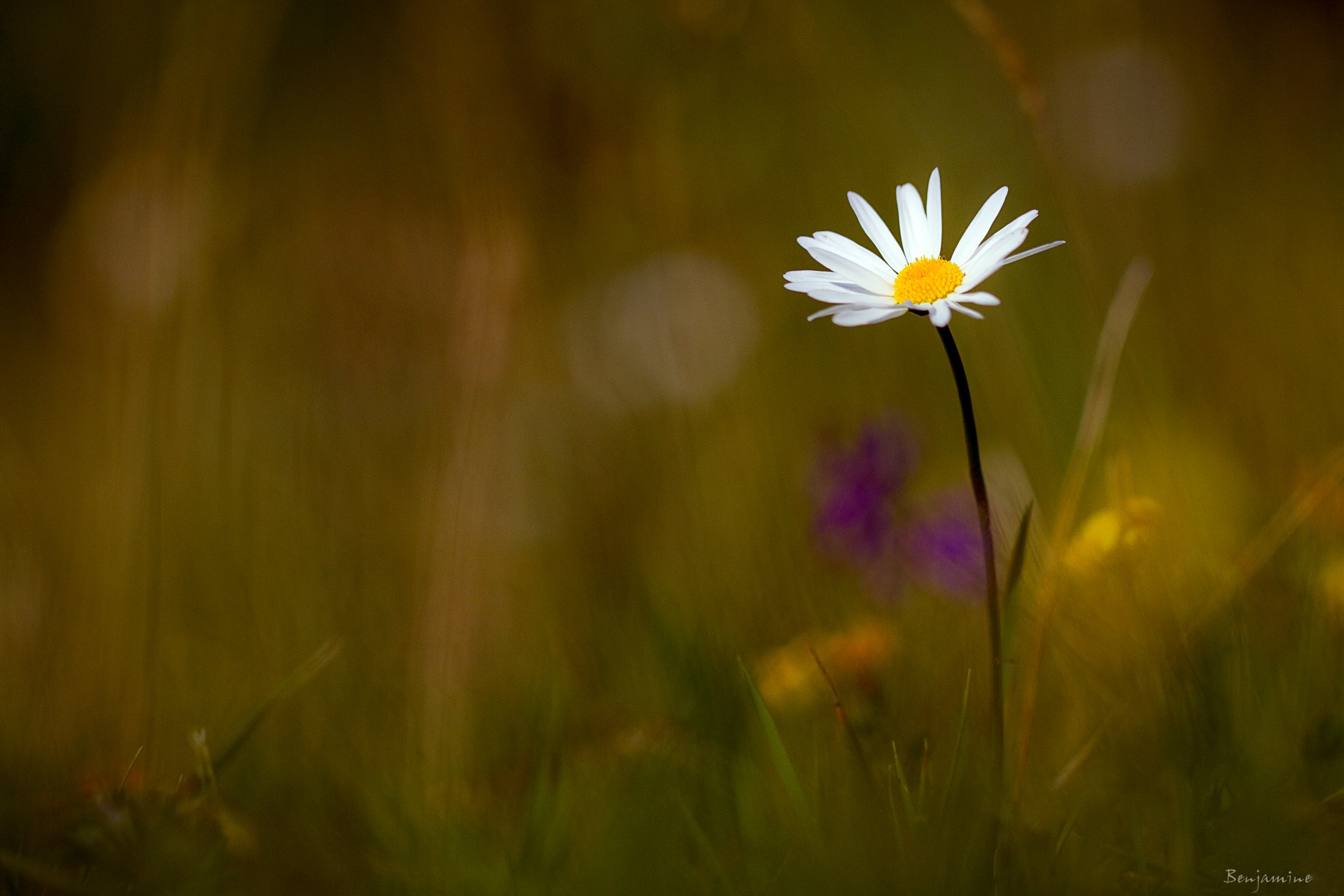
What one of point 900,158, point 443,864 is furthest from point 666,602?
point 900,158

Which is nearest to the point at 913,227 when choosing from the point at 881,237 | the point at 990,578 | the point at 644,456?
the point at 881,237

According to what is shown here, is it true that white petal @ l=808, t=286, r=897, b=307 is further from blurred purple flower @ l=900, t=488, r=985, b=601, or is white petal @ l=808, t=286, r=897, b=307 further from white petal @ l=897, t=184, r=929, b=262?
blurred purple flower @ l=900, t=488, r=985, b=601

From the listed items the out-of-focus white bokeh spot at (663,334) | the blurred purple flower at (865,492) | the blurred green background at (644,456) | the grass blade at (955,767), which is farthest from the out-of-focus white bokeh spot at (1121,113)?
the grass blade at (955,767)

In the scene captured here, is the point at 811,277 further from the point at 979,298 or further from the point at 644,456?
the point at 644,456

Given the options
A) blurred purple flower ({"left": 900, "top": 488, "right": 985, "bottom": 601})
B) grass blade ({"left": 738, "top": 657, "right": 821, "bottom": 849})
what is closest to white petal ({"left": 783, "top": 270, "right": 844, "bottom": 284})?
grass blade ({"left": 738, "top": 657, "right": 821, "bottom": 849})

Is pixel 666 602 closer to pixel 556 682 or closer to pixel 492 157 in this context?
pixel 556 682

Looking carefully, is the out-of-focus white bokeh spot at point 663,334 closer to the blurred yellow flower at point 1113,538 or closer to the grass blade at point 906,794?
the blurred yellow flower at point 1113,538
